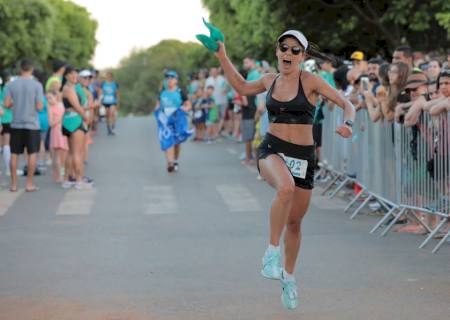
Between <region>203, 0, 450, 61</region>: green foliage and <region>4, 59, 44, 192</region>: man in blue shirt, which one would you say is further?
<region>203, 0, 450, 61</region>: green foliage

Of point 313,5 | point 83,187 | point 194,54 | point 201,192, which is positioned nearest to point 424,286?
point 201,192

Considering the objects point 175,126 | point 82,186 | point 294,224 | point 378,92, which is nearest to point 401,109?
point 378,92

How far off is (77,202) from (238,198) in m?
2.28

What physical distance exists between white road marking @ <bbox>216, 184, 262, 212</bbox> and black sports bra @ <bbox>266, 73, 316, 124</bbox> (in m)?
6.62

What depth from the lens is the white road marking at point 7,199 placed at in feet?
48.4

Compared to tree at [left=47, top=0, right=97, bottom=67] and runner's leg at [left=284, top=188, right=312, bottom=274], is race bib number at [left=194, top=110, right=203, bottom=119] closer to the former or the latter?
runner's leg at [left=284, top=188, right=312, bottom=274]

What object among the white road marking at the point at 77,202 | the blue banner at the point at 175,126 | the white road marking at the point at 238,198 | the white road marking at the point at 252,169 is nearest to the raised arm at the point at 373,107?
the white road marking at the point at 238,198

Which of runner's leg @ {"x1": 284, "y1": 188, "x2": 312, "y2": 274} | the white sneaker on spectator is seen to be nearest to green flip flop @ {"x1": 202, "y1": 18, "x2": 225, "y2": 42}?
runner's leg @ {"x1": 284, "y1": 188, "x2": 312, "y2": 274}

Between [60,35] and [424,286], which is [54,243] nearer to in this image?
[424,286]

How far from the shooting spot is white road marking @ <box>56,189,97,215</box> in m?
14.5

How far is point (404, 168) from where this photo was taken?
460 inches

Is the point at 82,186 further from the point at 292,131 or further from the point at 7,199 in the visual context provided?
the point at 292,131

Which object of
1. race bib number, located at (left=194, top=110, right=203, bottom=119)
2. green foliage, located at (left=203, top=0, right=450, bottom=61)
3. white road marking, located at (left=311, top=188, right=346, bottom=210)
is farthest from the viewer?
green foliage, located at (left=203, top=0, right=450, bottom=61)

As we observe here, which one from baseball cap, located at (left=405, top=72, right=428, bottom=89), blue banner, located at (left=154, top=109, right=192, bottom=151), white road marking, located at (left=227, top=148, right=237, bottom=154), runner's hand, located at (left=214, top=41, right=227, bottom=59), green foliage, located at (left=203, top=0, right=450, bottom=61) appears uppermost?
green foliage, located at (left=203, top=0, right=450, bottom=61)
